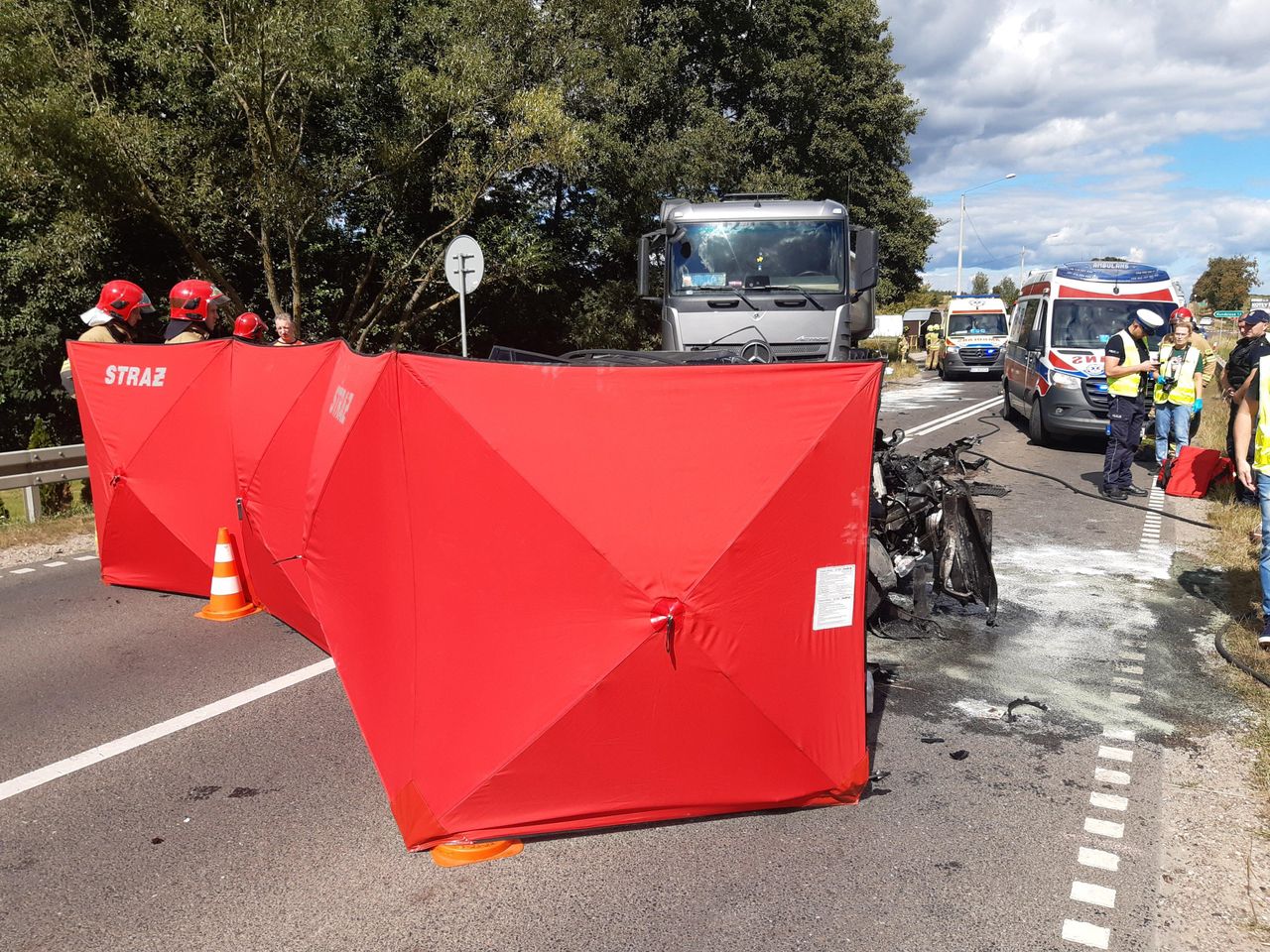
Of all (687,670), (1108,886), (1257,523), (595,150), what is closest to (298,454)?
(687,670)

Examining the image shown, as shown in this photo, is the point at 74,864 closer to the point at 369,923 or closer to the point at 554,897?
the point at 369,923

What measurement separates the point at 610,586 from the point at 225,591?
3986 mm

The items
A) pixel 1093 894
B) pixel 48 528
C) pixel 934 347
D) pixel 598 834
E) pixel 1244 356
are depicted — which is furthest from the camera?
pixel 934 347

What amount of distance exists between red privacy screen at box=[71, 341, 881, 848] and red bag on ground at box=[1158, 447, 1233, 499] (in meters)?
8.89

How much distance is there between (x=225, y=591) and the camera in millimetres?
6422

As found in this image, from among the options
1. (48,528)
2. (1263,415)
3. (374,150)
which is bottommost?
(48,528)

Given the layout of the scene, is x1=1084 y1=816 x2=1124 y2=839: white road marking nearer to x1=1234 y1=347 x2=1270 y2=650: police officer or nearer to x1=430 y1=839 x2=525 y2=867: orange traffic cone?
x1=430 y1=839 x2=525 y2=867: orange traffic cone

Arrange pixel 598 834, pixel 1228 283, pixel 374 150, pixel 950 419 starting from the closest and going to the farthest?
1. pixel 598 834
2. pixel 374 150
3. pixel 950 419
4. pixel 1228 283

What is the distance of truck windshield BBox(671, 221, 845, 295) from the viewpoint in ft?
37.2

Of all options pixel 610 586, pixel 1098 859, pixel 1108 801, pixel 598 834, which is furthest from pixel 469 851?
pixel 1108 801

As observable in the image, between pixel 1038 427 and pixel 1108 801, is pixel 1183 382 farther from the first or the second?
pixel 1108 801

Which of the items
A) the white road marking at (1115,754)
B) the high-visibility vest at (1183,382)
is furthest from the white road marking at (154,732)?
the high-visibility vest at (1183,382)

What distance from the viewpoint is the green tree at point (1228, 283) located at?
70438 millimetres

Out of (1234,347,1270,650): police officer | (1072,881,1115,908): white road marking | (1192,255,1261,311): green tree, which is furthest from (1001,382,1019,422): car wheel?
(1192,255,1261,311): green tree
